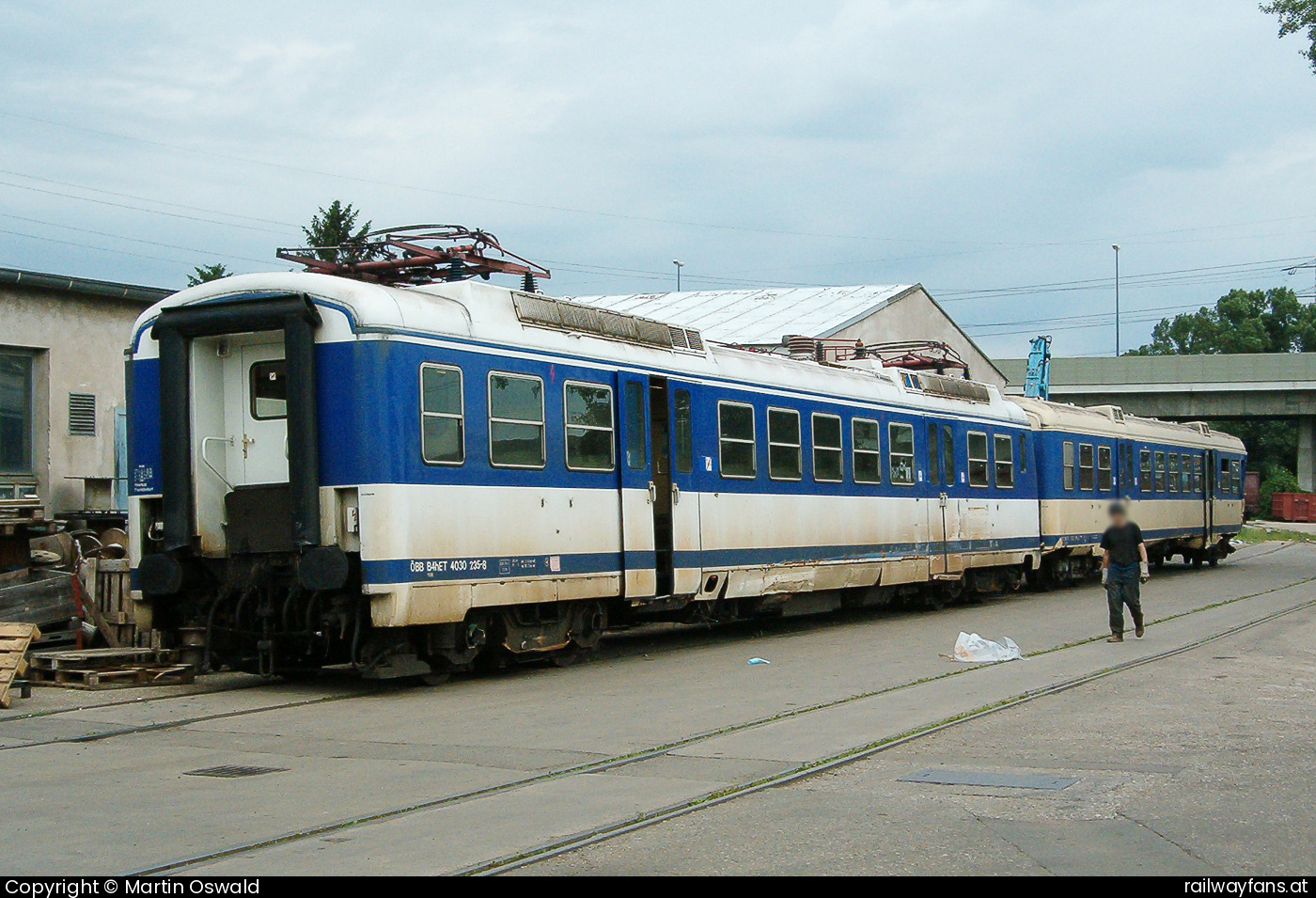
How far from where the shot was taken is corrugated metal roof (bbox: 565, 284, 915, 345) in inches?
1854

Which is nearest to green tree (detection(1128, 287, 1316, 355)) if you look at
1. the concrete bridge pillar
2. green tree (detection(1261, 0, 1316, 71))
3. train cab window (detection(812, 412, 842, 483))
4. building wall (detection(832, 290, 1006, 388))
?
the concrete bridge pillar

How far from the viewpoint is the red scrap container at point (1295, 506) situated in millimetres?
77188

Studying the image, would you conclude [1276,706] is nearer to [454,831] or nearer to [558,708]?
[558,708]

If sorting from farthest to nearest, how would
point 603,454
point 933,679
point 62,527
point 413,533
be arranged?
point 62,527 < point 603,454 < point 933,679 < point 413,533

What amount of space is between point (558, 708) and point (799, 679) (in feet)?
9.40

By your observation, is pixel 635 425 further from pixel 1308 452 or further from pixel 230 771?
pixel 1308 452

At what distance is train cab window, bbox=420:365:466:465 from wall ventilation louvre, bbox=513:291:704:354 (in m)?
1.41

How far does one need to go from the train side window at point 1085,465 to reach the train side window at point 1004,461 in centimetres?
375

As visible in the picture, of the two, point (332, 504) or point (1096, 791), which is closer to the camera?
point (1096, 791)

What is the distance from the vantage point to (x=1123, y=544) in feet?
55.7

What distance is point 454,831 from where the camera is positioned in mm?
7227

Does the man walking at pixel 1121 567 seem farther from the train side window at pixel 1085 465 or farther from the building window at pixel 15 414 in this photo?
the building window at pixel 15 414

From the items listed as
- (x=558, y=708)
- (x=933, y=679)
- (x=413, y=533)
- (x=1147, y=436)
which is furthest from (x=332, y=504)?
(x=1147, y=436)

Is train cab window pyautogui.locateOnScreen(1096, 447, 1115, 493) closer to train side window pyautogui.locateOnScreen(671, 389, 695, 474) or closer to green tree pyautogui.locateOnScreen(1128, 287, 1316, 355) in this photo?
train side window pyautogui.locateOnScreen(671, 389, 695, 474)
